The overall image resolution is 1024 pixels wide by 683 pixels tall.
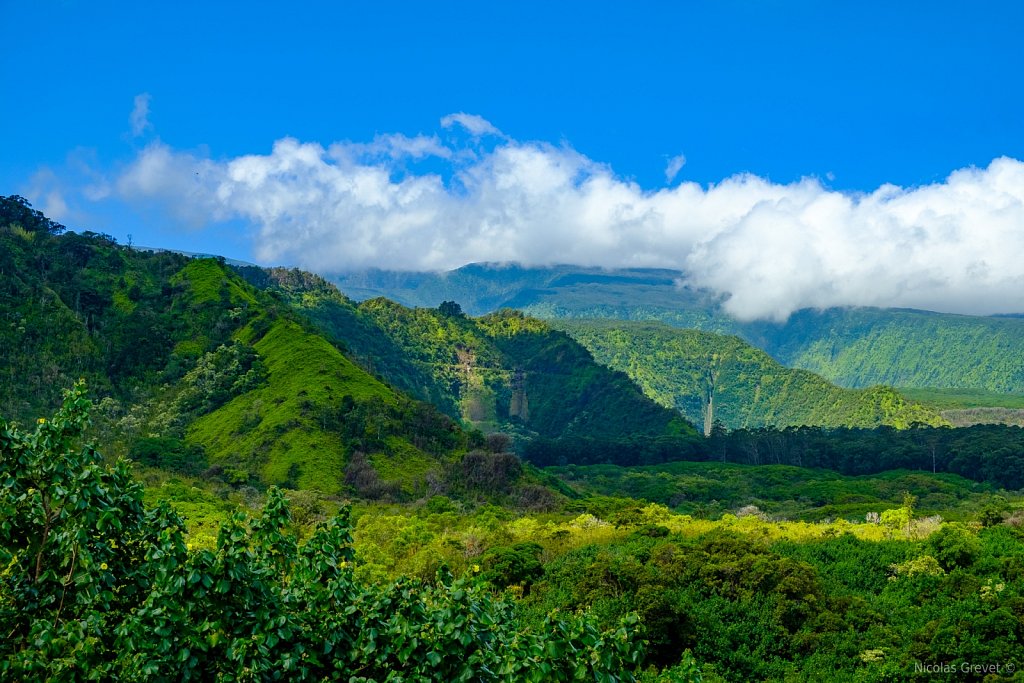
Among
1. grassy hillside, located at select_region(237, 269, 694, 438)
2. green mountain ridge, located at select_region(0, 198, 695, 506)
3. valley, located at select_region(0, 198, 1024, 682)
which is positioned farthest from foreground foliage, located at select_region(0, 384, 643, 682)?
grassy hillside, located at select_region(237, 269, 694, 438)

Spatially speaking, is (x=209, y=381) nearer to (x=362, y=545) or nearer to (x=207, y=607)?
(x=362, y=545)

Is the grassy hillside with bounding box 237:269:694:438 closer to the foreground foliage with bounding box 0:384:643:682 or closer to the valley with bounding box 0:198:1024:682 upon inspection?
the valley with bounding box 0:198:1024:682

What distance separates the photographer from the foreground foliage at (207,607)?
845 centimetres

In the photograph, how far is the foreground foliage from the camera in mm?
8453

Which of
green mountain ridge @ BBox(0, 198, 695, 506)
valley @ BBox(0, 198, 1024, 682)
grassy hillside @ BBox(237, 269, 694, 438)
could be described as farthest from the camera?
grassy hillside @ BBox(237, 269, 694, 438)

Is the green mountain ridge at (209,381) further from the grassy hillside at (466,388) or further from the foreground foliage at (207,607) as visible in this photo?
the foreground foliage at (207,607)

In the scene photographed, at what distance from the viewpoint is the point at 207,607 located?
9.03 metres

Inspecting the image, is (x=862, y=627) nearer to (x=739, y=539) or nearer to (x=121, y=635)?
(x=739, y=539)

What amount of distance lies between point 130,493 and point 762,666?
17253 mm

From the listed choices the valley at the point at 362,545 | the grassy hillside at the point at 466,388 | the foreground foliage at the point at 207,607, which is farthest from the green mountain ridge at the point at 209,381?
the foreground foliage at the point at 207,607

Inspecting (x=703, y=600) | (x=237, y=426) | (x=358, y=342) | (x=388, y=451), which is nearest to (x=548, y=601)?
(x=703, y=600)

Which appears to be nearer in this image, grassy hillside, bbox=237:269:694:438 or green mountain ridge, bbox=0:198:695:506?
green mountain ridge, bbox=0:198:695:506

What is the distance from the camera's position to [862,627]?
2306cm

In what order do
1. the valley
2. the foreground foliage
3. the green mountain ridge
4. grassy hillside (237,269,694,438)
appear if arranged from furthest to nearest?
grassy hillside (237,269,694,438) < the green mountain ridge < the valley < the foreground foliage
